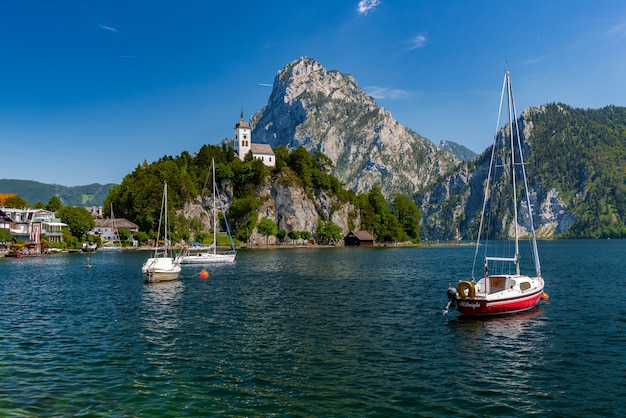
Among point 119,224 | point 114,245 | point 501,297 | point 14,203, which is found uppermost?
point 14,203

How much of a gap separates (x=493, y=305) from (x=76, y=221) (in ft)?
497

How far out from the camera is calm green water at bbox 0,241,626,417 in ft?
65.0

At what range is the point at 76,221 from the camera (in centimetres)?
15612

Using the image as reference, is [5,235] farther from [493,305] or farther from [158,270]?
[493,305]

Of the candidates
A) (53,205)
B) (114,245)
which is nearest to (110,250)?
(114,245)

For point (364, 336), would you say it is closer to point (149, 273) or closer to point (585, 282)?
point (149, 273)

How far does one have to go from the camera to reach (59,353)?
1089 inches

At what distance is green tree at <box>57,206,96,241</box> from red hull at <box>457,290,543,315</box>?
150m

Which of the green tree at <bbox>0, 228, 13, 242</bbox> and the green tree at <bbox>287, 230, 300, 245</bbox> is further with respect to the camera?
the green tree at <bbox>287, 230, 300, 245</bbox>

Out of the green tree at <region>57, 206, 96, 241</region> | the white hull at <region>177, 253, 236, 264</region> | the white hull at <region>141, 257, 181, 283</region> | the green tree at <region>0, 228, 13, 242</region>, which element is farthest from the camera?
the green tree at <region>57, 206, 96, 241</region>

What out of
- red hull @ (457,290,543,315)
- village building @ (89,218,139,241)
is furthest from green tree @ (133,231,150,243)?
red hull @ (457,290,543,315)

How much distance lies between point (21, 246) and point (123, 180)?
213 ft

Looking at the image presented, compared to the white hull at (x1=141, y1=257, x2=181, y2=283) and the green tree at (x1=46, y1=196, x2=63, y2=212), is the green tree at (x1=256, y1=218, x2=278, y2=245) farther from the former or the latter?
the white hull at (x1=141, y1=257, x2=181, y2=283)

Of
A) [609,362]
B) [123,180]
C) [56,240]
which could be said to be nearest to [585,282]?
[609,362]
